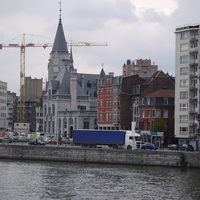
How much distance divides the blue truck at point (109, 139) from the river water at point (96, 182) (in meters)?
12.6

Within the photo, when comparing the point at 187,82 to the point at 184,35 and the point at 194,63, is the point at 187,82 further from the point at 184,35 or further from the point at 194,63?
the point at 184,35

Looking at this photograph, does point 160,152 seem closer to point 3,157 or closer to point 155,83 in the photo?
point 3,157

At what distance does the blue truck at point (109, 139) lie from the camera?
107m

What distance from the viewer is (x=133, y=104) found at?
14438 centimetres

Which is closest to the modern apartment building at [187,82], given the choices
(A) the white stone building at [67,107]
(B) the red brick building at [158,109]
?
(B) the red brick building at [158,109]

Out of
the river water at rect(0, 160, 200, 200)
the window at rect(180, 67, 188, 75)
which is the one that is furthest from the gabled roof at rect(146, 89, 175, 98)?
the river water at rect(0, 160, 200, 200)

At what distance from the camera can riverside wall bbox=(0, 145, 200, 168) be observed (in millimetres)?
91375

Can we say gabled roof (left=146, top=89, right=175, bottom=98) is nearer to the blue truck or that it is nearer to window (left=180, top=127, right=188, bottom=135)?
window (left=180, top=127, right=188, bottom=135)

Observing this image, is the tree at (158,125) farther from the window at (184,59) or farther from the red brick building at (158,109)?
the window at (184,59)

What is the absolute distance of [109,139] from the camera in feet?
355

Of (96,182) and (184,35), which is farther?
(184,35)

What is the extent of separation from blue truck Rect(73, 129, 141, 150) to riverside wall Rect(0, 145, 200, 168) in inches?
342

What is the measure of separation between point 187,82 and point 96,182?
52.0 meters

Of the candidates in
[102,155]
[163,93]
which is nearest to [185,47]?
[163,93]
